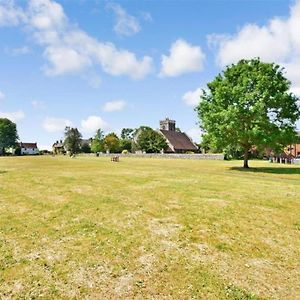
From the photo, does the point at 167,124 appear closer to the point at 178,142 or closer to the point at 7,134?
the point at 178,142

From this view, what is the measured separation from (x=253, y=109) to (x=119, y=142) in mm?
119706

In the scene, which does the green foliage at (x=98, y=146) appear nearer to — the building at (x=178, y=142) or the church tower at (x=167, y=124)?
the building at (x=178, y=142)

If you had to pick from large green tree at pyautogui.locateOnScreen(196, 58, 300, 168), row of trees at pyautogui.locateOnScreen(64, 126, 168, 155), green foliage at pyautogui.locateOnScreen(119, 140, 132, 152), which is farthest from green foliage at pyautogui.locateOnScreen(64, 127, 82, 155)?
large green tree at pyautogui.locateOnScreen(196, 58, 300, 168)

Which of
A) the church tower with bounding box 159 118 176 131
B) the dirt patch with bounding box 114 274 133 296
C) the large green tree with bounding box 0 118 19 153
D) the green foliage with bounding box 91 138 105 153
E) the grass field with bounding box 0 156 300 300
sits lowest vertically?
the dirt patch with bounding box 114 274 133 296

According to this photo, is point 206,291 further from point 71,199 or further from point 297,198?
point 297,198

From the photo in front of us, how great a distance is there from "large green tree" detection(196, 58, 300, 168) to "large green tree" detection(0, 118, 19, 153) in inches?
5802

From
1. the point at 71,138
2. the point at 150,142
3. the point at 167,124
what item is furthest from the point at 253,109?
the point at 167,124

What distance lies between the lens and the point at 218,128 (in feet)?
144

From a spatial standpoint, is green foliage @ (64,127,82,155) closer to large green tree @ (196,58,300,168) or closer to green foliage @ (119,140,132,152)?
green foliage @ (119,140,132,152)

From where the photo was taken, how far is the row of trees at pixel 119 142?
139 meters

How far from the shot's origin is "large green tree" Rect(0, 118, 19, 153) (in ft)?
554

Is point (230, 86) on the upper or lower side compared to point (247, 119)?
upper

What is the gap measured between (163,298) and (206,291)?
52.1 inches

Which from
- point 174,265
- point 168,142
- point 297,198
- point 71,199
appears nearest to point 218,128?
point 297,198
